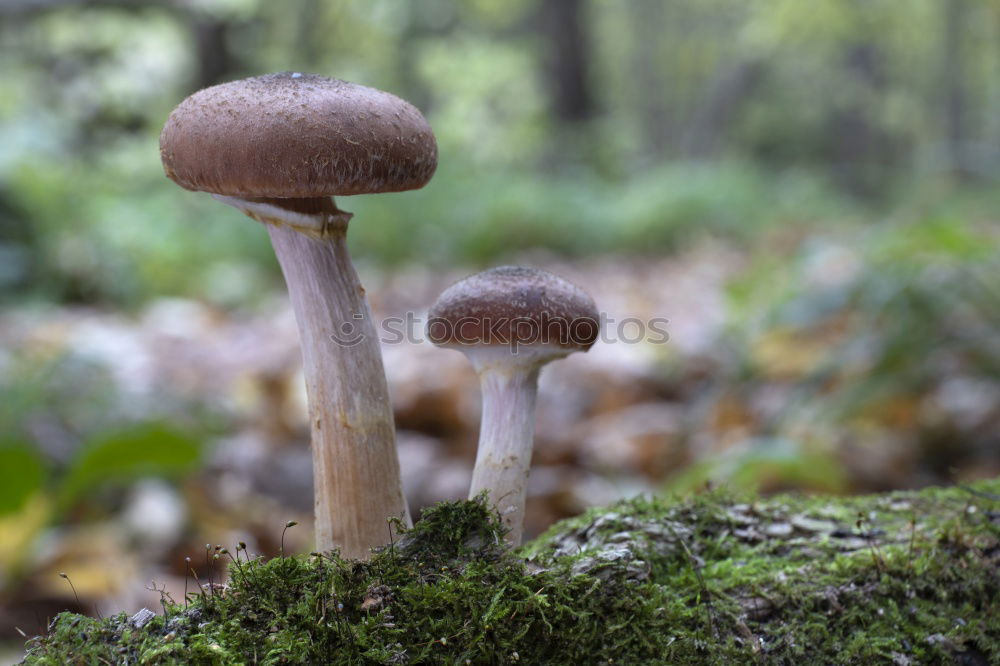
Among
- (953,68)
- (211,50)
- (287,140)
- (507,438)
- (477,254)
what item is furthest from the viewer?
(953,68)

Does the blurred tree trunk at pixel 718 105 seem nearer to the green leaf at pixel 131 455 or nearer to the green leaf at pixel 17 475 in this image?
the green leaf at pixel 131 455

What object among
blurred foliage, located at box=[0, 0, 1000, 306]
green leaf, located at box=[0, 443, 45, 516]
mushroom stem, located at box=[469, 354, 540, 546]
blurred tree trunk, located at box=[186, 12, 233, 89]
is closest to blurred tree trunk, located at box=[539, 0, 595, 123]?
blurred foliage, located at box=[0, 0, 1000, 306]

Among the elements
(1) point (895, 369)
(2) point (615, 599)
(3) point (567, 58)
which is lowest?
(2) point (615, 599)

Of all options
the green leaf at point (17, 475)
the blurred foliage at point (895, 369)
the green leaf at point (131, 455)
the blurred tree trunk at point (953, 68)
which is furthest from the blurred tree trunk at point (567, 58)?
the green leaf at point (17, 475)

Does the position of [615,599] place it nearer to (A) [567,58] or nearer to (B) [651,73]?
(A) [567,58]

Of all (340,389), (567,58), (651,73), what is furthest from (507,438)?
(651,73)
